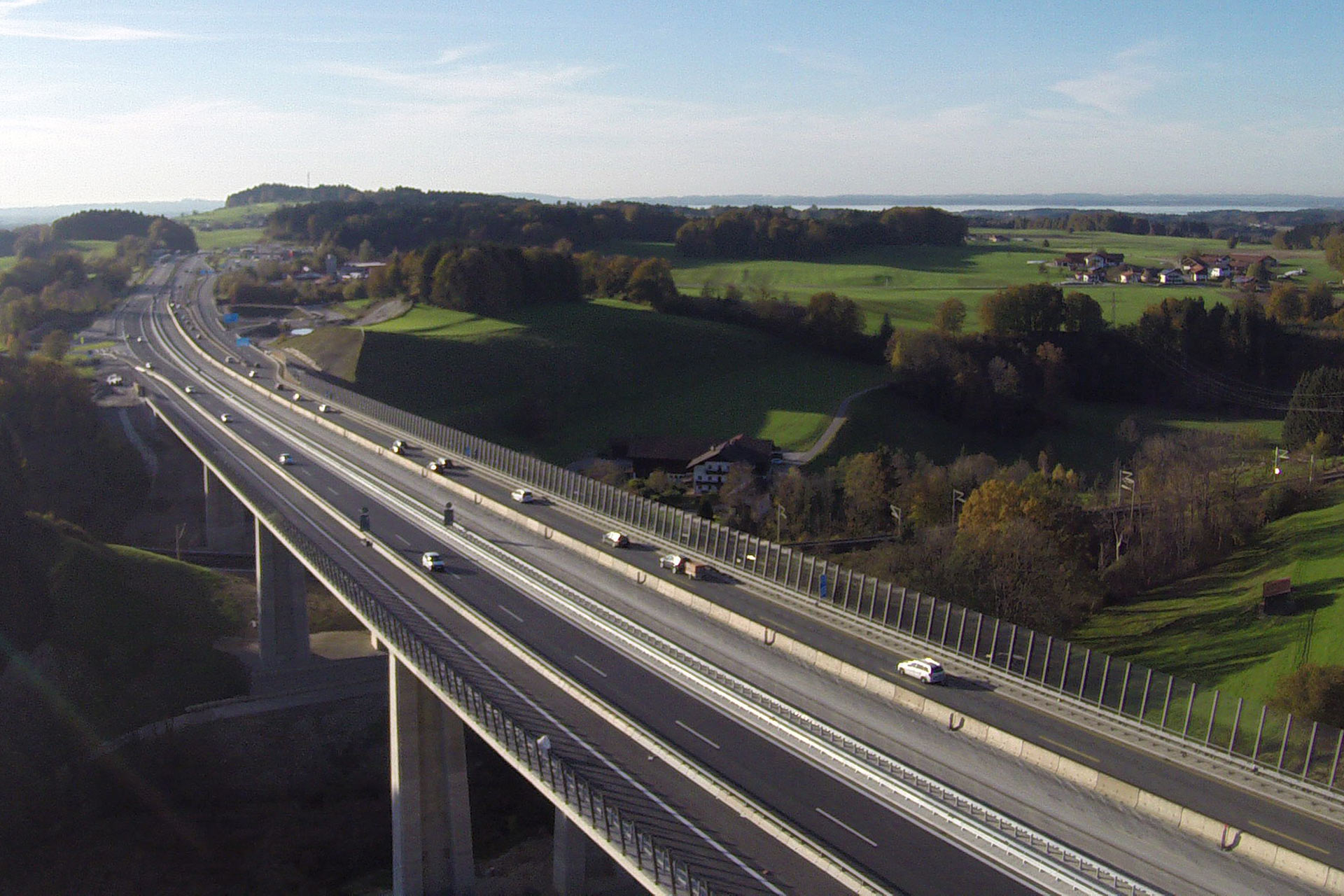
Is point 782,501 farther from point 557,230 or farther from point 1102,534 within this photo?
point 557,230

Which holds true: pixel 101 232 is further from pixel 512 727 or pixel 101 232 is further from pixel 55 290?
pixel 512 727

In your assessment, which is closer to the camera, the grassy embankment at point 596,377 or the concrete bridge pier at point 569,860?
the concrete bridge pier at point 569,860

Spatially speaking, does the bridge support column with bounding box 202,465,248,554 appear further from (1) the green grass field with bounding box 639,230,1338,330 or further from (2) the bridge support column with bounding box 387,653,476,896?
(1) the green grass field with bounding box 639,230,1338,330

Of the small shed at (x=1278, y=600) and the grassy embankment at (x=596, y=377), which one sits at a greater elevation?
the grassy embankment at (x=596, y=377)

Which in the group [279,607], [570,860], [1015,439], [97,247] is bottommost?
[570,860]

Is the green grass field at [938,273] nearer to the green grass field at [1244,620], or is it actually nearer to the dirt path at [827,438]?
the dirt path at [827,438]

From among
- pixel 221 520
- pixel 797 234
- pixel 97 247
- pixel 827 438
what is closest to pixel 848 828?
pixel 221 520

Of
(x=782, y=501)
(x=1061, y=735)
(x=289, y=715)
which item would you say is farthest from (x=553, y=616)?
(x=782, y=501)

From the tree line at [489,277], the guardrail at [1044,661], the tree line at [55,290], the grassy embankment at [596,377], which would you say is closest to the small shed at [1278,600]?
the guardrail at [1044,661]
